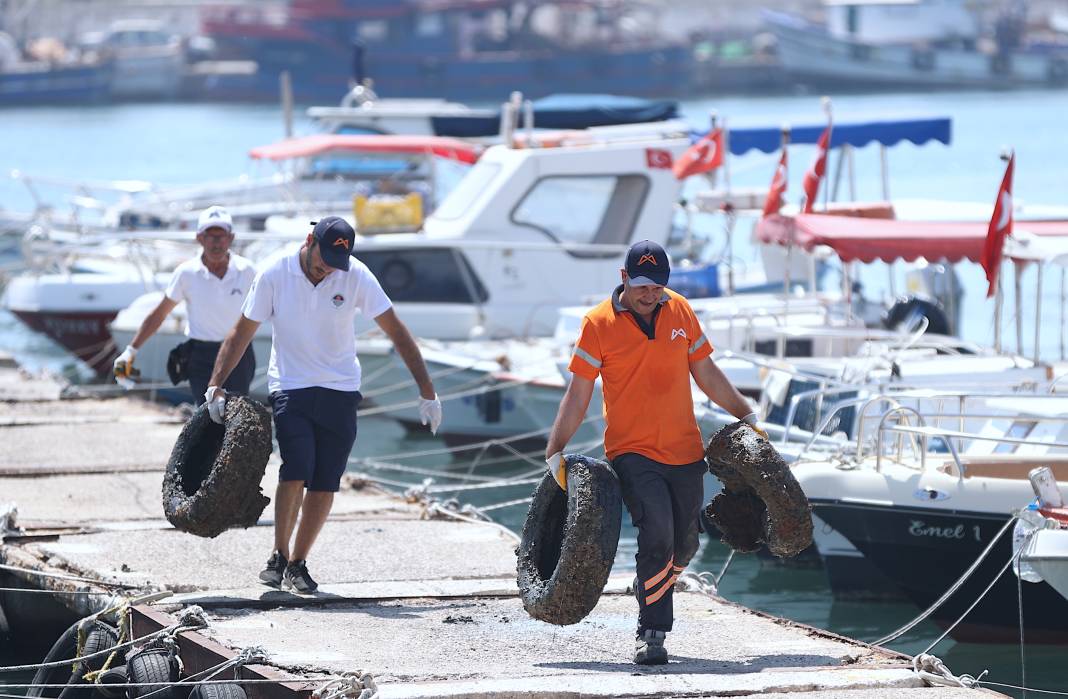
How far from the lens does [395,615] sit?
27.2 feet

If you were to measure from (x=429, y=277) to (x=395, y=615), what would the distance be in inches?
396

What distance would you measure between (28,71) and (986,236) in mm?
83519

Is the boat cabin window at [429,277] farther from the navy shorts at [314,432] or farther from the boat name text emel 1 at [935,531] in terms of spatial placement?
the navy shorts at [314,432]

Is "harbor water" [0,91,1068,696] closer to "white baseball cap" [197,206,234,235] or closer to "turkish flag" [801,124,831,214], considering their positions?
"turkish flag" [801,124,831,214]

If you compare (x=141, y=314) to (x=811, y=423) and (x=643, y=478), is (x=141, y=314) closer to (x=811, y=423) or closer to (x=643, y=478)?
(x=811, y=423)

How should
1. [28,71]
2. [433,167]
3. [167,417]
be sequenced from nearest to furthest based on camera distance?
[167,417], [433,167], [28,71]

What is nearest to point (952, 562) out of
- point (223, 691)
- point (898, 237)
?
point (898, 237)

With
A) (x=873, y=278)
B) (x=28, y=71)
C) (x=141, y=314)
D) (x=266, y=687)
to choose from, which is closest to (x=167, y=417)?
(x=141, y=314)

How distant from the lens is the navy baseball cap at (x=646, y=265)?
23.4 ft

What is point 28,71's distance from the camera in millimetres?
90625

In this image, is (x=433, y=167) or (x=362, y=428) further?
(x=433, y=167)

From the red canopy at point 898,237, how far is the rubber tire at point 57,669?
279 inches

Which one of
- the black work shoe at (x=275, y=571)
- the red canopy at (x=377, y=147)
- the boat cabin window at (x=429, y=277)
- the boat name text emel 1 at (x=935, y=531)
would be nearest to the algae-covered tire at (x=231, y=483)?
the black work shoe at (x=275, y=571)

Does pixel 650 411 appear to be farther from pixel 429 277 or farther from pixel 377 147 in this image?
pixel 377 147
